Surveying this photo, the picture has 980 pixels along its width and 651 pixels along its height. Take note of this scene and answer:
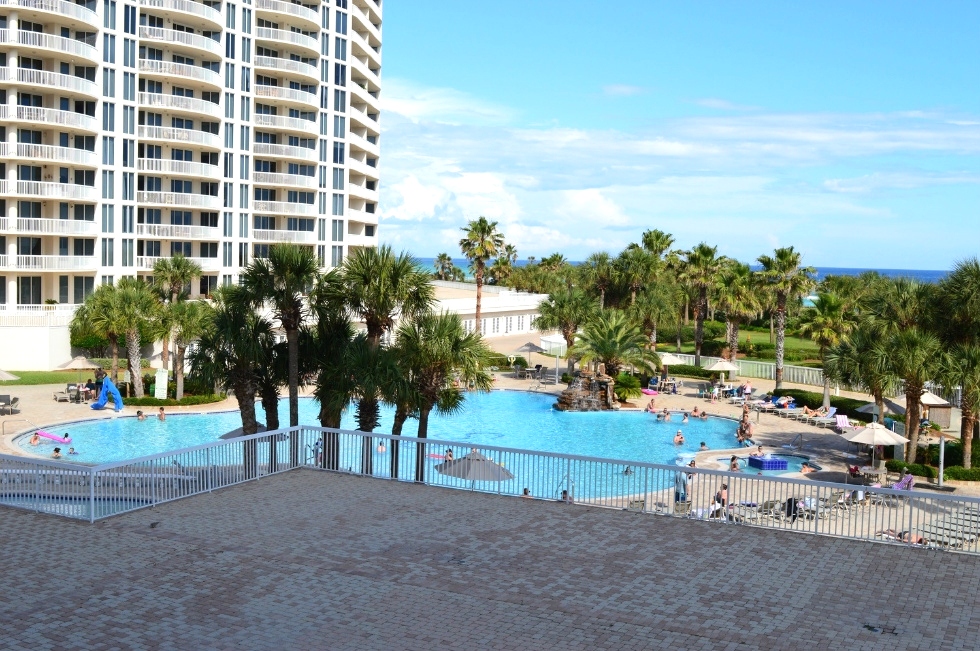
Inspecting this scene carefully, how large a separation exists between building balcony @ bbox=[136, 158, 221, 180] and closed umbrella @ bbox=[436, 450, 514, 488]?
42464mm

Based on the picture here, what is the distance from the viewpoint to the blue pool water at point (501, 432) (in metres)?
33.0

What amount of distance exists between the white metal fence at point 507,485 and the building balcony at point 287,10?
1884 inches

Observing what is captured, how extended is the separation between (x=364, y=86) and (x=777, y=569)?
64726 millimetres

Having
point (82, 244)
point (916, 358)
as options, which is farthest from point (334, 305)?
point (82, 244)

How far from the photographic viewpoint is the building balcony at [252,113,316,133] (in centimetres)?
6138

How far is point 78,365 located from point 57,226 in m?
7.83

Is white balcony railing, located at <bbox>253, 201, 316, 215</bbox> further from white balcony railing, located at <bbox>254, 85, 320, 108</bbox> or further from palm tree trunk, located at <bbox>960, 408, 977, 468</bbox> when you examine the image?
palm tree trunk, located at <bbox>960, 408, 977, 468</bbox>

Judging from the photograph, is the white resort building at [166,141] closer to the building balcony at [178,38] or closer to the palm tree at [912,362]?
the building balcony at [178,38]

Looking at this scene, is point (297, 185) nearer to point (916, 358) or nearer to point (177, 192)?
point (177, 192)

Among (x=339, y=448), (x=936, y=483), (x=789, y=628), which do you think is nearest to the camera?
(x=789, y=628)

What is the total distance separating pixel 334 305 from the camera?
78.0ft

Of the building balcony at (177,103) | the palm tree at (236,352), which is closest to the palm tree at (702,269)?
the building balcony at (177,103)

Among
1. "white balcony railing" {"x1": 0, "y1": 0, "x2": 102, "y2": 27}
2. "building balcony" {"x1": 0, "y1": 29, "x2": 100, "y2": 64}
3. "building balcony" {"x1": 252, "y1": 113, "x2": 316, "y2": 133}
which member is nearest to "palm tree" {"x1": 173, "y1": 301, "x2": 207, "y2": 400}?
"building balcony" {"x1": 0, "y1": 29, "x2": 100, "y2": 64}

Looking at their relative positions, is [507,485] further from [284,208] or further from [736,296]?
[284,208]
